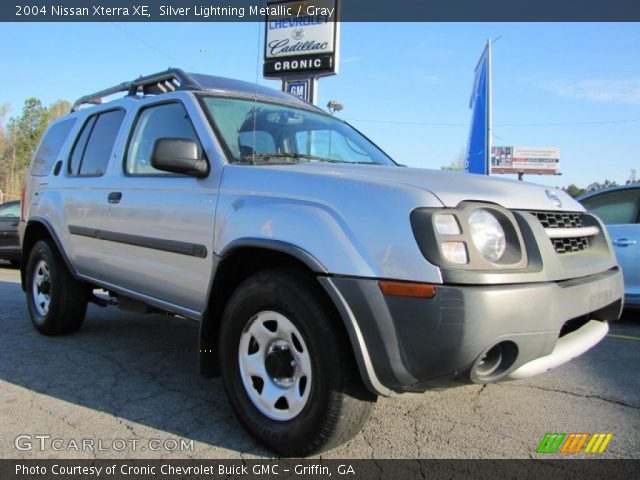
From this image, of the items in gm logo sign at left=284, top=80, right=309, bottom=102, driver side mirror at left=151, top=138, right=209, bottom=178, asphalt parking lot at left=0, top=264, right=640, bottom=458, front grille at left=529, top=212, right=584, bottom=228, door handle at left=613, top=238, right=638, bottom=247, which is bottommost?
asphalt parking lot at left=0, top=264, right=640, bottom=458

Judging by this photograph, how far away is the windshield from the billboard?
71914mm

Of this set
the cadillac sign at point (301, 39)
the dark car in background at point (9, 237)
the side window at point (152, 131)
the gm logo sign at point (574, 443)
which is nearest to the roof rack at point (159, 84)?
the side window at point (152, 131)

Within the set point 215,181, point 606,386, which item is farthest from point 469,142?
point 215,181

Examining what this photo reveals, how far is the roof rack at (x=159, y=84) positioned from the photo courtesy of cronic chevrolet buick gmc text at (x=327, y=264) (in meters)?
0.06

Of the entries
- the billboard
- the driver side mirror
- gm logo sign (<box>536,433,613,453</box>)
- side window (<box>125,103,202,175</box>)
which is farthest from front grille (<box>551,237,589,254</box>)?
the billboard

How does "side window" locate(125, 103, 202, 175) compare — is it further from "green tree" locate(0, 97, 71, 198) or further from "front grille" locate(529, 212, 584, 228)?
"green tree" locate(0, 97, 71, 198)

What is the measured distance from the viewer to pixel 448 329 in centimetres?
211

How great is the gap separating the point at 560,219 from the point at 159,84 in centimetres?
323

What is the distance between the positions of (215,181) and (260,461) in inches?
58.8

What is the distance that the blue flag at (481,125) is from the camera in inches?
464

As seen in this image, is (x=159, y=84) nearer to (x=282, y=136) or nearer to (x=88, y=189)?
(x=88, y=189)

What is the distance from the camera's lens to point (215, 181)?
303 centimetres

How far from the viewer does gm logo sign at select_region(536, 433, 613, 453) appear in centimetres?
272

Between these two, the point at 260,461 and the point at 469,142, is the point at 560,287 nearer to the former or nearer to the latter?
the point at 260,461
